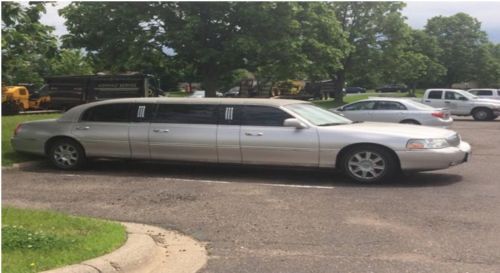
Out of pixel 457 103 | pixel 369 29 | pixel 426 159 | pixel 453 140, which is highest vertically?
pixel 369 29

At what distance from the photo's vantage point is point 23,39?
352 inches

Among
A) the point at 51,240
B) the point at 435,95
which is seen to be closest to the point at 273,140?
the point at 51,240

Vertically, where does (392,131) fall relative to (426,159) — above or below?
above

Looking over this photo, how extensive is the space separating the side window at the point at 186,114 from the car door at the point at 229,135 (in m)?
0.19

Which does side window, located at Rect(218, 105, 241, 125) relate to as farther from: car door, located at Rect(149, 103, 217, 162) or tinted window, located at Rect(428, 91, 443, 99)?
tinted window, located at Rect(428, 91, 443, 99)

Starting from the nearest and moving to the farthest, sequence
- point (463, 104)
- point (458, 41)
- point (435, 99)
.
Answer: point (463, 104) < point (435, 99) < point (458, 41)

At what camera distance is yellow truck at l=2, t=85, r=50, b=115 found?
1091 inches

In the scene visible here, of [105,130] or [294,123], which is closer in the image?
[294,123]

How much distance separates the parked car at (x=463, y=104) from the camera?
28.3 m

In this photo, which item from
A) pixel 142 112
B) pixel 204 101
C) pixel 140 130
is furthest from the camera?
pixel 142 112

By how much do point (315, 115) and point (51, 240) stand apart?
A: 5611 mm

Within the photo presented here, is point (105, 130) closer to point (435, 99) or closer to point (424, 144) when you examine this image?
point (424, 144)

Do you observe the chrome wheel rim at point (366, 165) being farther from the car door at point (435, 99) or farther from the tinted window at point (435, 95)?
the tinted window at point (435, 95)

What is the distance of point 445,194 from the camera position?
8.08m
